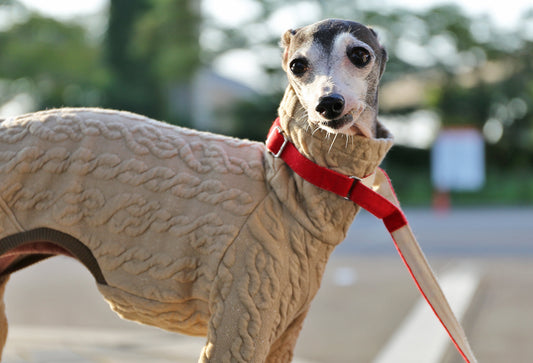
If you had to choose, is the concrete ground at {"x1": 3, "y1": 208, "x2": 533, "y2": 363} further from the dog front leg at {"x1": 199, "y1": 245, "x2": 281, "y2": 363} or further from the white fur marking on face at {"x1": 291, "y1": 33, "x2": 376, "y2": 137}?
the white fur marking on face at {"x1": 291, "y1": 33, "x2": 376, "y2": 137}

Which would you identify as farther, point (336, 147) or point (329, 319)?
point (329, 319)

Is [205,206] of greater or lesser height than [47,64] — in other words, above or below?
above

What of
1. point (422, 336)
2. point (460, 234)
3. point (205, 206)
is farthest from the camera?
point (460, 234)

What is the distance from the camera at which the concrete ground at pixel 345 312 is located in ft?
14.3

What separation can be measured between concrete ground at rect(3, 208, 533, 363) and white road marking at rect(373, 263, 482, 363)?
6 centimetres

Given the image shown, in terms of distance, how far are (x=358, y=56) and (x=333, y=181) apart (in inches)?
15.3

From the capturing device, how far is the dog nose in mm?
1851

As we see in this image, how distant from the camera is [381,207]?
2.14 metres

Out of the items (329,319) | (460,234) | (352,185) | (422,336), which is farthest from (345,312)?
(460,234)

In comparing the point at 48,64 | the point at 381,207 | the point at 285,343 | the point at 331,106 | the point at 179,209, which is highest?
the point at 331,106

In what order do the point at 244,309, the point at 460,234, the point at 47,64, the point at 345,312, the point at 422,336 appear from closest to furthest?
the point at 244,309 → the point at 422,336 → the point at 345,312 → the point at 460,234 → the point at 47,64

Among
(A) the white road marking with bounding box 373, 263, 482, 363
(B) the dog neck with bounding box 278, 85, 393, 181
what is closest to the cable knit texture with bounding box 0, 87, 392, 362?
(B) the dog neck with bounding box 278, 85, 393, 181

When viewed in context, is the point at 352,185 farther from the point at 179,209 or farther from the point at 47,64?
the point at 47,64

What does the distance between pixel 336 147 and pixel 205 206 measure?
1.49ft
